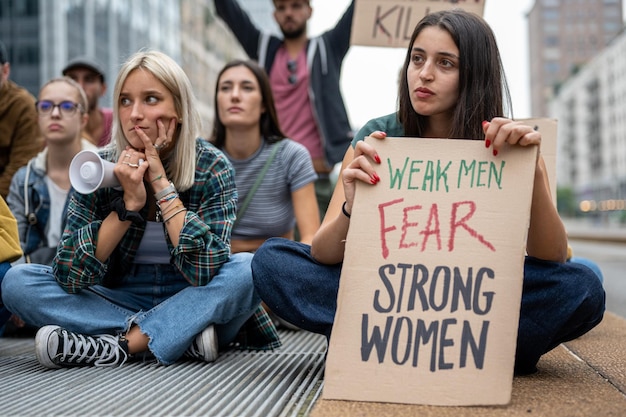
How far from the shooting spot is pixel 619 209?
63750mm

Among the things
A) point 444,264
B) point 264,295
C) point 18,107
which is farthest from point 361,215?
point 18,107

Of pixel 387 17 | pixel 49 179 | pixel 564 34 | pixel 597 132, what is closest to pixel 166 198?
pixel 49 179

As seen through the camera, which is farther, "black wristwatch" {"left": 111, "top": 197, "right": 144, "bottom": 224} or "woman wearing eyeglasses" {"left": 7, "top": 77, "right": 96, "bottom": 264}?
"woman wearing eyeglasses" {"left": 7, "top": 77, "right": 96, "bottom": 264}

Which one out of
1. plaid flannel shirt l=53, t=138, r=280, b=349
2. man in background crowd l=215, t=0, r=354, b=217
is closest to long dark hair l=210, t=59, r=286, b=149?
man in background crowd l=215, t=0, r=354, b=217

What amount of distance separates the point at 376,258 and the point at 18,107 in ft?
10.3

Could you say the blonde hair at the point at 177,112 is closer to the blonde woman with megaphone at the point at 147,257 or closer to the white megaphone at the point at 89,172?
the blonde woman with megaphone at the point at 147,257

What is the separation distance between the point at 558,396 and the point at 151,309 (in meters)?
1.46

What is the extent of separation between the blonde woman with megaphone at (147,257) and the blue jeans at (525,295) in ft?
1.19

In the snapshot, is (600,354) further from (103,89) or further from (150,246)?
(103,89)

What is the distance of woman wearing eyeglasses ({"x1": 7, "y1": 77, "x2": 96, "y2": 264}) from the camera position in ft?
12.3

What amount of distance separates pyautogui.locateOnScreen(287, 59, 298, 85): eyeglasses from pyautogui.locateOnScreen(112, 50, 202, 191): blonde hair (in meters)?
1.79

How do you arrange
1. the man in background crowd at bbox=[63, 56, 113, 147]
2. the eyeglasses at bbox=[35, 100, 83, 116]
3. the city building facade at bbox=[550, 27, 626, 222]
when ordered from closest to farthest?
1. the eyeglasses at bbox=[35, 100, 83, 116]
2. the man in background crowd at bbox=[63, 56, 113, 147]
3. the city building facade at bbox=[550, 27, 626, 222]

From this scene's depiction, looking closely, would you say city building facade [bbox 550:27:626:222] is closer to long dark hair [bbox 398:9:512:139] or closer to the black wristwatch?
long dark hair [bbox 398:9:512:139]

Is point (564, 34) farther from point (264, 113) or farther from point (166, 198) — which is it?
point (166, 198)
